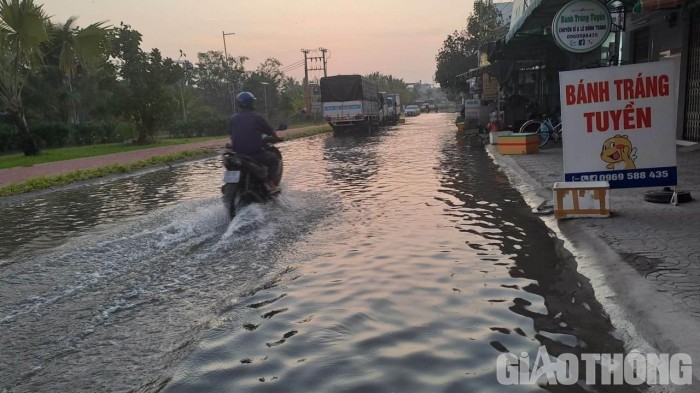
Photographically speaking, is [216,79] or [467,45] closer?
[467,45]

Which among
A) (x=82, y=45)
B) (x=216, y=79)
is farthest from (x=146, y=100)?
(x=216, y=79)

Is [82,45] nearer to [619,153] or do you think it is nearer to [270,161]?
[270,161]

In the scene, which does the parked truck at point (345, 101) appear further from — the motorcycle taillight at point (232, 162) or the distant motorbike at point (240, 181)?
the motorcycle taillight at point (232, 162)

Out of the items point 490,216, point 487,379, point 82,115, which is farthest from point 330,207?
point 82,115

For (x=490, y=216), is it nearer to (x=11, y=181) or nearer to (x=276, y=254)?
(x=276, y=254)

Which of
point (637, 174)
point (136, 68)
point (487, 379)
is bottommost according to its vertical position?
point (487, 379)

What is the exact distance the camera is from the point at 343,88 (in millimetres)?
32312

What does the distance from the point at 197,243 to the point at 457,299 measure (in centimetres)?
319

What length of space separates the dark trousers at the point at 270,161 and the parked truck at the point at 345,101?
23.4 metres

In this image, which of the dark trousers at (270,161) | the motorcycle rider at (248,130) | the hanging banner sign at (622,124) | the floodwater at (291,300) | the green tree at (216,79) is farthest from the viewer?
the green tree at (216,79)

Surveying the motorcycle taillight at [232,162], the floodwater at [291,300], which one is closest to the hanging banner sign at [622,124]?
the floodwater at [291,300]

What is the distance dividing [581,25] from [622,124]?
3.19 meters

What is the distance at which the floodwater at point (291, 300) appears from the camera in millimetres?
3219

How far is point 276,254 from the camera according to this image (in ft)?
18.8
